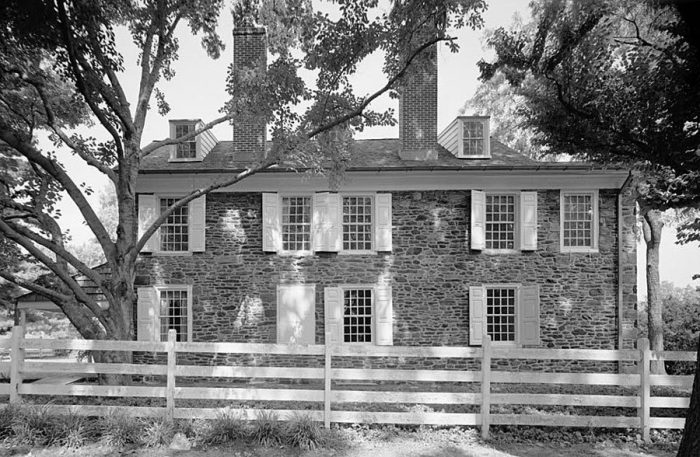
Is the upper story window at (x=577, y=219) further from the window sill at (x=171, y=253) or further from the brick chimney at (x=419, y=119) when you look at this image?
the window sill at (x=171, y=253)

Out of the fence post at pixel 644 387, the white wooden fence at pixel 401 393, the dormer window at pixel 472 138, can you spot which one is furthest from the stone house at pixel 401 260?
the fence post at pixel 644 387

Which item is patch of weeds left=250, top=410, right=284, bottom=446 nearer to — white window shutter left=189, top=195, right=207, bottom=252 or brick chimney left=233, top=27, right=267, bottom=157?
white window shutter left=189, top=195, right=207, bottom=252

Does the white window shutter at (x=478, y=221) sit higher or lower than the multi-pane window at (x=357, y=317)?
higher

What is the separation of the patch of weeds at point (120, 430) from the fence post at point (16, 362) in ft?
5.52

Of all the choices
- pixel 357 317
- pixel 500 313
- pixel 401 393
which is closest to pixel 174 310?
pixel 357 317

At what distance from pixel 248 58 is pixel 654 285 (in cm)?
1544

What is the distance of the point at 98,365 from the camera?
22.1ft

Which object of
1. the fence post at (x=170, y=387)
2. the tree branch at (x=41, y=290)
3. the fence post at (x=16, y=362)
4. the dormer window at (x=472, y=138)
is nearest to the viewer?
the fence post at (x=170, y=387)

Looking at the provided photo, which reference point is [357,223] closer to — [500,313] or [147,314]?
[500,313]

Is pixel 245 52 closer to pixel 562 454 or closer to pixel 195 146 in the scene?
pixel 195 146

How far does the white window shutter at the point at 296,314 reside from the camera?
11.3 m

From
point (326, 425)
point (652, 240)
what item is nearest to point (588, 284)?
point (652, 240)

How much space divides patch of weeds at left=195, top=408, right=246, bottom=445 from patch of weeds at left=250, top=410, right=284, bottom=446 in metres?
0.18

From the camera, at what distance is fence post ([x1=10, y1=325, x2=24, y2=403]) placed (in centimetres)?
655
